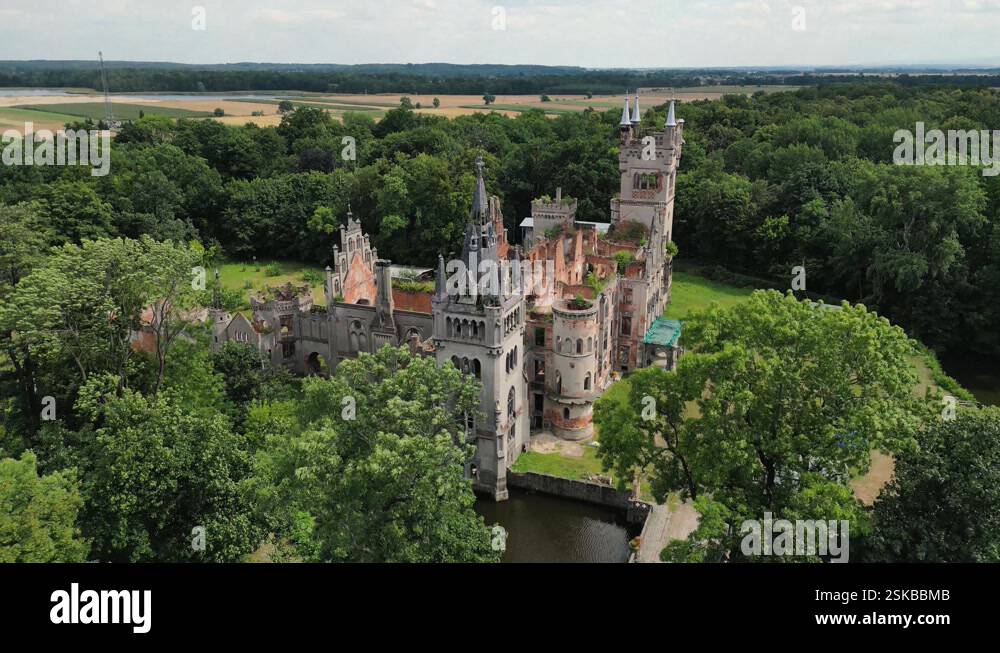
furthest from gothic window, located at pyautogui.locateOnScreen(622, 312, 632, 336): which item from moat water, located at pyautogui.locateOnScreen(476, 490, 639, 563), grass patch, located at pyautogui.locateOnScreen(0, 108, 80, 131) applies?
grass patch, located at pyautogui.locateOnScreen(0, 108, 80, 131)

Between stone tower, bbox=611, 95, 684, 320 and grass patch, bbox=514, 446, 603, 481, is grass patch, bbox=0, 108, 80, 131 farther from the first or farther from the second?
grass patch, bbox=514, 446, 603, 481

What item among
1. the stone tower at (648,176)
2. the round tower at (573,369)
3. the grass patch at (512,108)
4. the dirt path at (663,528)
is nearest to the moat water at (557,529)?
the dirt path at (663,528)

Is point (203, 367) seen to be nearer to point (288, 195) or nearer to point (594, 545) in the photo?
point (594, 545)

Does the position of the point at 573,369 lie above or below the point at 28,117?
below

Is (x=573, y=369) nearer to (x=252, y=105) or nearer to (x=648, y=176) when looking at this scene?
(x=648, y=176)

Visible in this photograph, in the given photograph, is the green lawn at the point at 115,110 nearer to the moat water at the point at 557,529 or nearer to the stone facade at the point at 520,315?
the stone facade at the point at 520,315

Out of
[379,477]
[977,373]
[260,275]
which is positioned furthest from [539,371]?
[260,275]
